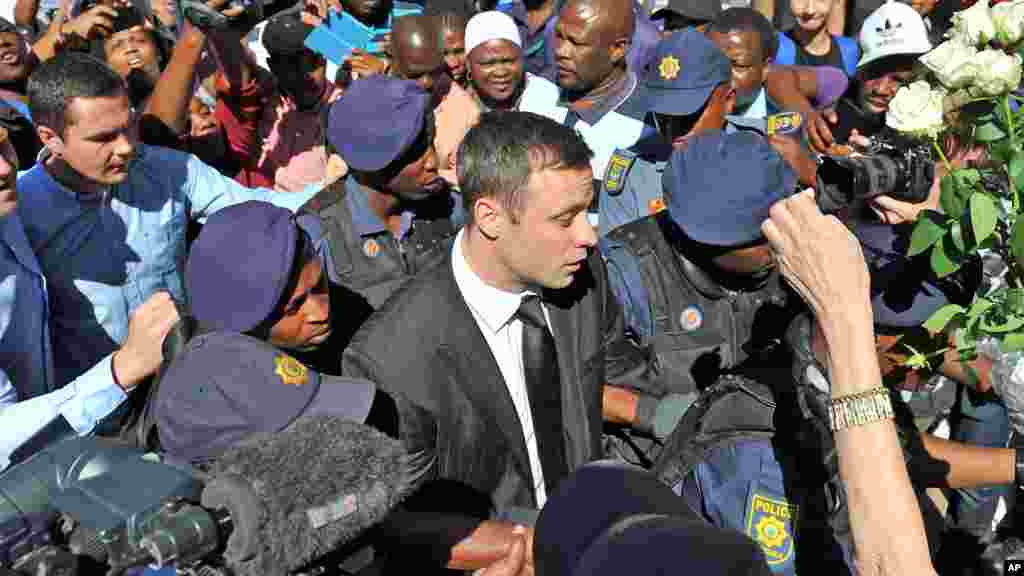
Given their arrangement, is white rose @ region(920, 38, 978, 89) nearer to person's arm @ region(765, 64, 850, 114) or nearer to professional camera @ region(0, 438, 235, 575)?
professional camera @ region(0, 438, 235, 575)

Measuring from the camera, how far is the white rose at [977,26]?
6.98 ft

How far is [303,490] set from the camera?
1.49 meters

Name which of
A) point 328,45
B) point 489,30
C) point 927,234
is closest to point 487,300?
point 927,234

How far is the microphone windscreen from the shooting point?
1.44m

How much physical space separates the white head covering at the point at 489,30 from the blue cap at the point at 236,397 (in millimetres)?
4308

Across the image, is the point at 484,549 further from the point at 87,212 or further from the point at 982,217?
the point at 87,212

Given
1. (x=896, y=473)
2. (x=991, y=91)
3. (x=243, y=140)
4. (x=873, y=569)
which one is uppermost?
(x=991, y=91)

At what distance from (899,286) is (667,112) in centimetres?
267

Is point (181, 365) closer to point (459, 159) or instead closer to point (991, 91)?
point (459, 159)

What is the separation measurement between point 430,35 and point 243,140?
4.39 feet

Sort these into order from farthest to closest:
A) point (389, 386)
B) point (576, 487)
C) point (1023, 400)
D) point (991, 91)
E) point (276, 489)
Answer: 1. point (389, 386)
2. point (1023, 400)
3. point (991, 91)
4. point (576, 487)
5. point (276, 489)

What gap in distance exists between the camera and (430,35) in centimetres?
662

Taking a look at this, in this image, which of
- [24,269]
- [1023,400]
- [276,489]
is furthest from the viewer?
[24,269]

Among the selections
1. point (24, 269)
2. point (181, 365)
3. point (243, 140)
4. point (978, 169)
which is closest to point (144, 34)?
point (243, 140)
